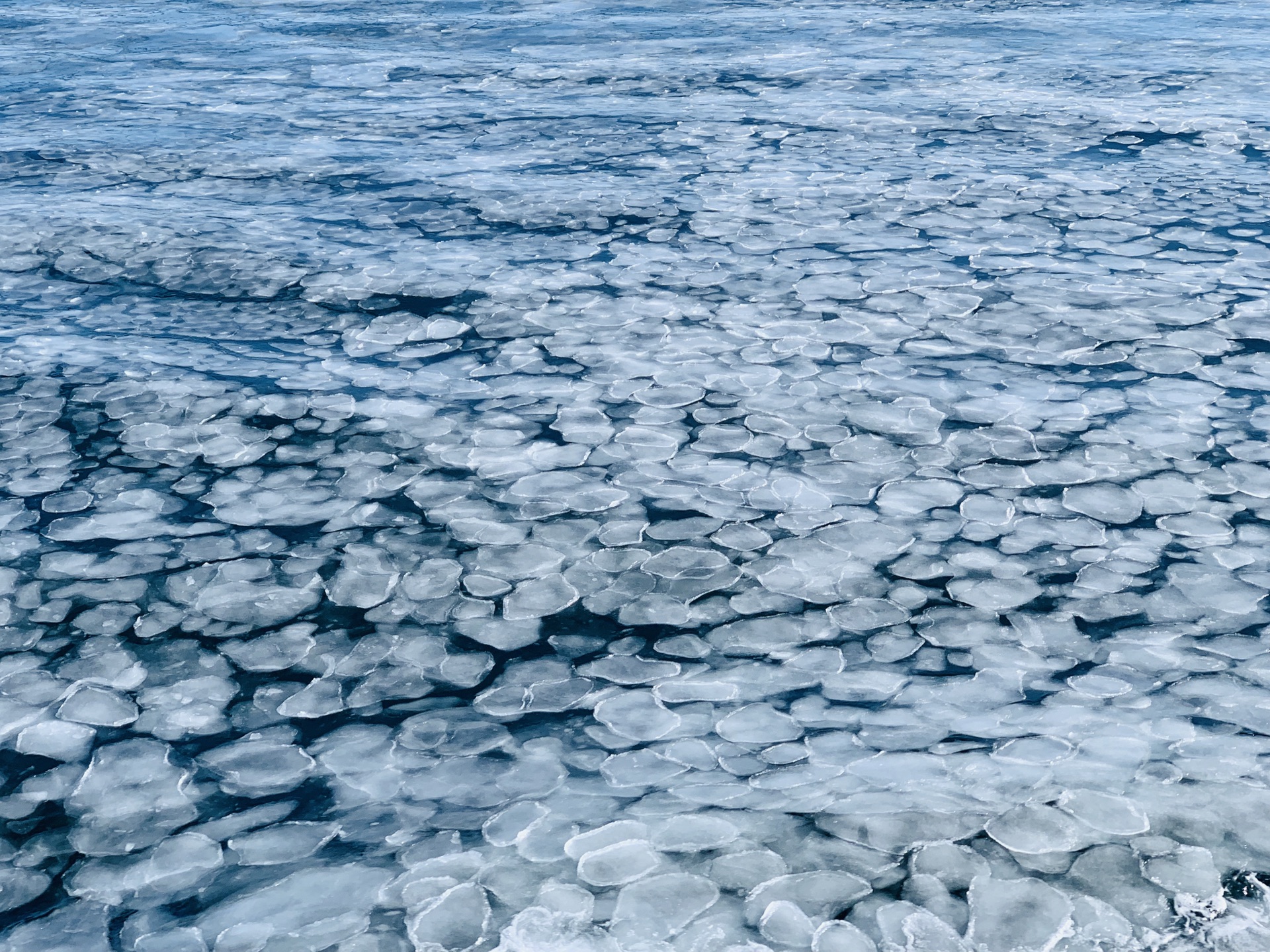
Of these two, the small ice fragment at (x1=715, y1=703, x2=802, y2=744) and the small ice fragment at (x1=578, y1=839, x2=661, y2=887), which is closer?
the small ice fragment at (x1=578, y1=839, x2=661, y2=887)

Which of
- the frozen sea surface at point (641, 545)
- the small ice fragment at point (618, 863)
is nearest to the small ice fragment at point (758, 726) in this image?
the frozen sea surface at point (641, 545)

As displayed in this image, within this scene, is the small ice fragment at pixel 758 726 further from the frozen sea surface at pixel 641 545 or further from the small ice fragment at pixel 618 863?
the small ice fragment at pixel 618 863

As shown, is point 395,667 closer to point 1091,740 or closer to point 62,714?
point 62,714

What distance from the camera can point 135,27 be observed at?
5594 mm

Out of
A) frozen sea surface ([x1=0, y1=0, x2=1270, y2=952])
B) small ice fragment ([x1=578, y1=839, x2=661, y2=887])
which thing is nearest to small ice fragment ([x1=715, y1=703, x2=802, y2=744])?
frozen sea surface ([x1=0, y1=0, x2=1270, y2=952])

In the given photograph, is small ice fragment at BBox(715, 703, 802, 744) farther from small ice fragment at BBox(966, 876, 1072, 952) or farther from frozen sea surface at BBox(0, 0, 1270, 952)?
small ice fragment at BBox(966, 876, 1072, 952)

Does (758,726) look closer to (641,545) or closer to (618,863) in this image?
(618,863)

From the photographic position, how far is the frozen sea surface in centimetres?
109

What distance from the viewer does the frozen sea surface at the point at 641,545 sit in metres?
1.09

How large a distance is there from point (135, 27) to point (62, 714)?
512 centimetres

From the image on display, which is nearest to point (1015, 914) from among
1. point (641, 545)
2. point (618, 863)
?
point (618, 863)

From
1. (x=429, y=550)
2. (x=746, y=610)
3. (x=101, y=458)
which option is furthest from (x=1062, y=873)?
(x=101, y=458)

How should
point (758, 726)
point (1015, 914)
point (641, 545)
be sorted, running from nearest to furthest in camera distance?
point (1015, 914) → point (758, 726) → point (641, 545)

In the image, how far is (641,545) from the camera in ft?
5.39
